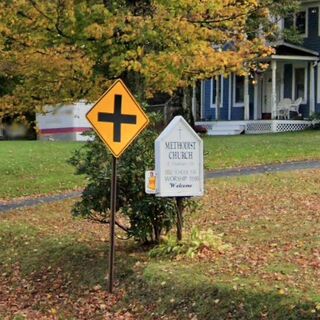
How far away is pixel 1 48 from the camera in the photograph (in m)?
11.7

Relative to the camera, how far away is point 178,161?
8.27m

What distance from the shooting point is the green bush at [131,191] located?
868 cm

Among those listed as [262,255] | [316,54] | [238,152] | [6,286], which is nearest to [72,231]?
[6,286]

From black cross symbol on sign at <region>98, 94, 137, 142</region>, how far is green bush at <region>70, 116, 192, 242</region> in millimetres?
828

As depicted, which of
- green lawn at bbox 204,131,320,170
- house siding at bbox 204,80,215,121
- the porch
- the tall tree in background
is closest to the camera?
the tall tree in background

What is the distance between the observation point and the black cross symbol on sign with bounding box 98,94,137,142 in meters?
8.09

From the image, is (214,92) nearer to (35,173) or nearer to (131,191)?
(35,173)

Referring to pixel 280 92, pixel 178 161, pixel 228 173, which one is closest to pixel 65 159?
pixel 228 173

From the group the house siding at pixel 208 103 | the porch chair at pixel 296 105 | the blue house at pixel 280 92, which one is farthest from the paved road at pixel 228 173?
the house siding at pixel 208 103

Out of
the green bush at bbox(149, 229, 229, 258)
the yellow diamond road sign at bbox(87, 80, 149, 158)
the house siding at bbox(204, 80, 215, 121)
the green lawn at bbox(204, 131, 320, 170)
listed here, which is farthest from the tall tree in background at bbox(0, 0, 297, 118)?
the house siding at bbox(204, 80, 215, 121)

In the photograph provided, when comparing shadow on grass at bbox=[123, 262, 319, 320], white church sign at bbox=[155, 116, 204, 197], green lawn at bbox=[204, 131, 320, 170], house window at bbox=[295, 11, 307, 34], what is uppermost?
house window at bbox=[295, 11, 307, 34]

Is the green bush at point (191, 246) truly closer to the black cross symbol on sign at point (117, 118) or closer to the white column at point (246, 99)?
the black cross symbol on sign at point (117, 118)

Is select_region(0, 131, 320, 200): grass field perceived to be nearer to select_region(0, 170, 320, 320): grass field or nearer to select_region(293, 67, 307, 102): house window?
select_region(0, 170, 320, 320): grass field

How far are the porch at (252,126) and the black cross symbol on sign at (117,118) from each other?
74.0 ft
